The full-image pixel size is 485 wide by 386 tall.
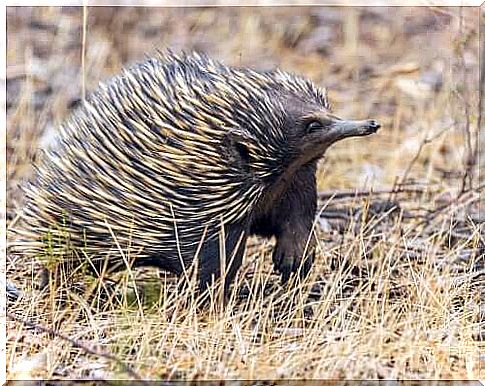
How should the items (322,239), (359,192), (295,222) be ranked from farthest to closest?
(359,192)
(322,239)
(295,222)

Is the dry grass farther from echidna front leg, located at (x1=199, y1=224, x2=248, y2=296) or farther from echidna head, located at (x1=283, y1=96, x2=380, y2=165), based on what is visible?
echidna head, located at (x1=283, y1=96, x2=380, y2=165)

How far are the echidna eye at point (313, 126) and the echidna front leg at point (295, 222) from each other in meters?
0.26

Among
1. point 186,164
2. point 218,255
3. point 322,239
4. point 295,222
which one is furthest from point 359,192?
point 186,164

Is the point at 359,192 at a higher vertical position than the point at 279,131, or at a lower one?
lower

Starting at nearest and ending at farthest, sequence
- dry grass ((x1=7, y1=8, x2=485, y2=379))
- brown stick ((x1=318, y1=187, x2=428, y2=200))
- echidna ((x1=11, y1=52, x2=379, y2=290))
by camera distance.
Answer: dry grass ((x1=7, y1=8, x2=485, y2=379))
echidna ((x1=11, y1=52, x2=379, y2=290))
brown stick ((x1=318, y1=187, x2=428, y2=200))

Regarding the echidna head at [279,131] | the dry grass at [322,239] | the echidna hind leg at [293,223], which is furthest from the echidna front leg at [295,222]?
the echidna head at [279,131]

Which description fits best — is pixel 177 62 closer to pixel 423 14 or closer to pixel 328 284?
pixel 328 284

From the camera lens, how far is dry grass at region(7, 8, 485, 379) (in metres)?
3.43

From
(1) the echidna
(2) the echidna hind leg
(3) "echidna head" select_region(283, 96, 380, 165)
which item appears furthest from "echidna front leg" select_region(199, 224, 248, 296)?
(3) "echidna head" select_region(283, 96, 380, 165)

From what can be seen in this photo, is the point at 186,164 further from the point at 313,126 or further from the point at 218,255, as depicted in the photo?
the point at 313,126

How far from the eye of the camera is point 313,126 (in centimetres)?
351

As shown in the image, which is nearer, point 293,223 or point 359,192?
point 293,223

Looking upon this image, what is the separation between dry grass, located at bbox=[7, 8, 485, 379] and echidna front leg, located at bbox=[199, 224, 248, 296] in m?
0.09

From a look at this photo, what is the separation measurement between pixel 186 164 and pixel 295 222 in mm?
544
